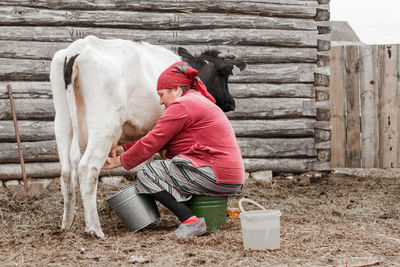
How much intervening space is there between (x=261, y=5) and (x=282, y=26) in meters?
0.43

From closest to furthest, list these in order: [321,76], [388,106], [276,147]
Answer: [276,147]
[321,76]
[388,106]

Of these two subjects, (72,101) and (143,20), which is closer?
(72,101)

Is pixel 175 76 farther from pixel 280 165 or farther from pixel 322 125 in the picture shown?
pixel 322 125

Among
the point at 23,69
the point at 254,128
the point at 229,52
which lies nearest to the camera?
the point at 23,69

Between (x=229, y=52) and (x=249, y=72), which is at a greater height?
(x=229, y=52)

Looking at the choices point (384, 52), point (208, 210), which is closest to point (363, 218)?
point (208, 210)

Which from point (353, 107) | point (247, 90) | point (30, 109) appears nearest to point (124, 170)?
point (30, 109)

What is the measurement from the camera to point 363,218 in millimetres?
4703

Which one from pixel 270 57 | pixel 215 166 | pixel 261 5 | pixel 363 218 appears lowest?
pixel 363 218

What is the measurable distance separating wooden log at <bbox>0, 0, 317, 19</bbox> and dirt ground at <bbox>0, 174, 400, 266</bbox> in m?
2.45

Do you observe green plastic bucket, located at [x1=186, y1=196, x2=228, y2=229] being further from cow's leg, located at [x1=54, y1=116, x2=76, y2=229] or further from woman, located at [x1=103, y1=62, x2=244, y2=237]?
cow's leg, located at [x1=54, y1=116, x2=76, y2=229]

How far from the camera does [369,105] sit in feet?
26.5

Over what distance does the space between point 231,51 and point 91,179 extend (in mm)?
3743

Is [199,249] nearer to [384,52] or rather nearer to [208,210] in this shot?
[208,210]
